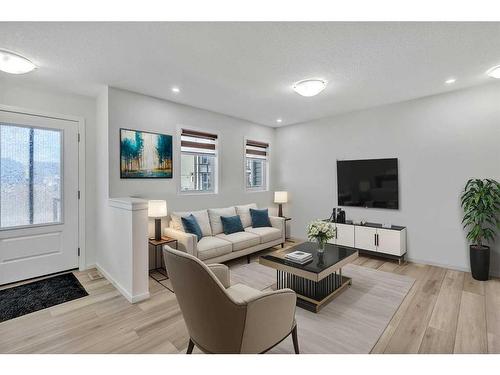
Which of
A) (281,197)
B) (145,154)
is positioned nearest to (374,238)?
(281,197)

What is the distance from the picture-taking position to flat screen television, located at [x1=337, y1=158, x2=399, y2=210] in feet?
13.5

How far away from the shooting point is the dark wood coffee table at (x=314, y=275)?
244 cm

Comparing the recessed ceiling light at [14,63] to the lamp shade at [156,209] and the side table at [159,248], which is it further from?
the side table at [159,248]

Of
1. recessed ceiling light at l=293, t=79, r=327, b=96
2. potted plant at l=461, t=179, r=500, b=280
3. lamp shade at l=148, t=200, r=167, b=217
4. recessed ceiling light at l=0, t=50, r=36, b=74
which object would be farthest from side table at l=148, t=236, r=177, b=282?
potted plant at l=461, t=179, r=500, b=280

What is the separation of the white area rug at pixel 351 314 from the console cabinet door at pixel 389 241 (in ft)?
1.89

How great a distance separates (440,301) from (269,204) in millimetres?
3617

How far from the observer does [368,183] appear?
4.38 metres

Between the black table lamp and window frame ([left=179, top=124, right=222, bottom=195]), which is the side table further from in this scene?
window frame ([left=179, top=124, right=222, bottom=195])

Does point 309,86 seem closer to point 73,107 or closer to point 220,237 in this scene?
point 220,237

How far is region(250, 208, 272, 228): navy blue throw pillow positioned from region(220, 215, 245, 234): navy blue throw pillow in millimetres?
391

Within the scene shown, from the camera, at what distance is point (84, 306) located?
101 inches

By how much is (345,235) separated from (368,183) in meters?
1.03

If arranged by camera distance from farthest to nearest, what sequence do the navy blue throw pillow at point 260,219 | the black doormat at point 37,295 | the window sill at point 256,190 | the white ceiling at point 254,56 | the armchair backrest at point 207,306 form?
the window sill at point 256,190 → the navy blue throw pillow at point 260,219 → the black doormat at point 37,295 → the white ceiling at point 254,56 → the armchair backrest at point 207,306

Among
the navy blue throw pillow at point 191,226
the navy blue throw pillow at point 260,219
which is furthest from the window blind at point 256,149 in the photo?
the navy blue throw pillow at point 191,226
